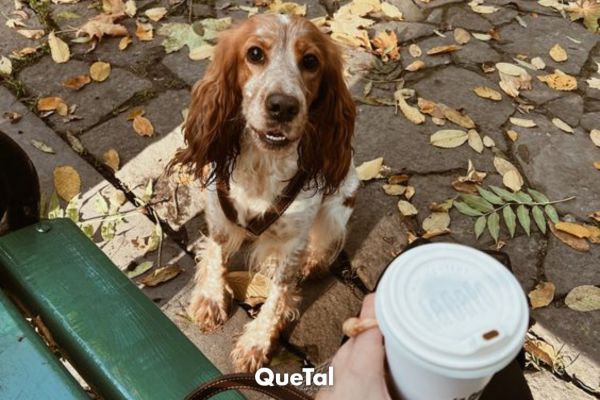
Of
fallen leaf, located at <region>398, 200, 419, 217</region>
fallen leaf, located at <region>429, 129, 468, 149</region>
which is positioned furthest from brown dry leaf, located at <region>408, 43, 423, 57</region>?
fallen leaf, located at <region>398, 200, 419, 217</region>

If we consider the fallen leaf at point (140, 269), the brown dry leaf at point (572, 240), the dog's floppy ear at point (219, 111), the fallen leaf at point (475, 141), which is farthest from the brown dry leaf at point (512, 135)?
the fallen leaf at point (140, 269)

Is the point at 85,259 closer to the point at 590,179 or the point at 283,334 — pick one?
the point at 283,334

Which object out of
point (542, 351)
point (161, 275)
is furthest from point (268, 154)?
point (542, 351)

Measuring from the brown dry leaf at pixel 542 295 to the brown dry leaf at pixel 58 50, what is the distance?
132 inches

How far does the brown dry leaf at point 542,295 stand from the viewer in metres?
3.19

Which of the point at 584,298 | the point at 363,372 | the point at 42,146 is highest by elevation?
the point at 363,372

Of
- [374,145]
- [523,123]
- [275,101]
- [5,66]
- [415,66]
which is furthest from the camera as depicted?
[415,66]

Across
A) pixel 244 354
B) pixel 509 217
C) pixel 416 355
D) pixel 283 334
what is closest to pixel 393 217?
pixel 509 217

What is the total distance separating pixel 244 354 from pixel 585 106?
3.12 meters

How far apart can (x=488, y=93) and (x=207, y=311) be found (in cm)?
261

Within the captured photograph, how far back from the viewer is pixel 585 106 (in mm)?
4363

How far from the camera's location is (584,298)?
324cm

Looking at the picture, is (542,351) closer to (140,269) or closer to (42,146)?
(140,269)

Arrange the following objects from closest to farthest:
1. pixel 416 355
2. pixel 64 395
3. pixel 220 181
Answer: pixel 416 355, pixel 64 395, pixel 220 181
